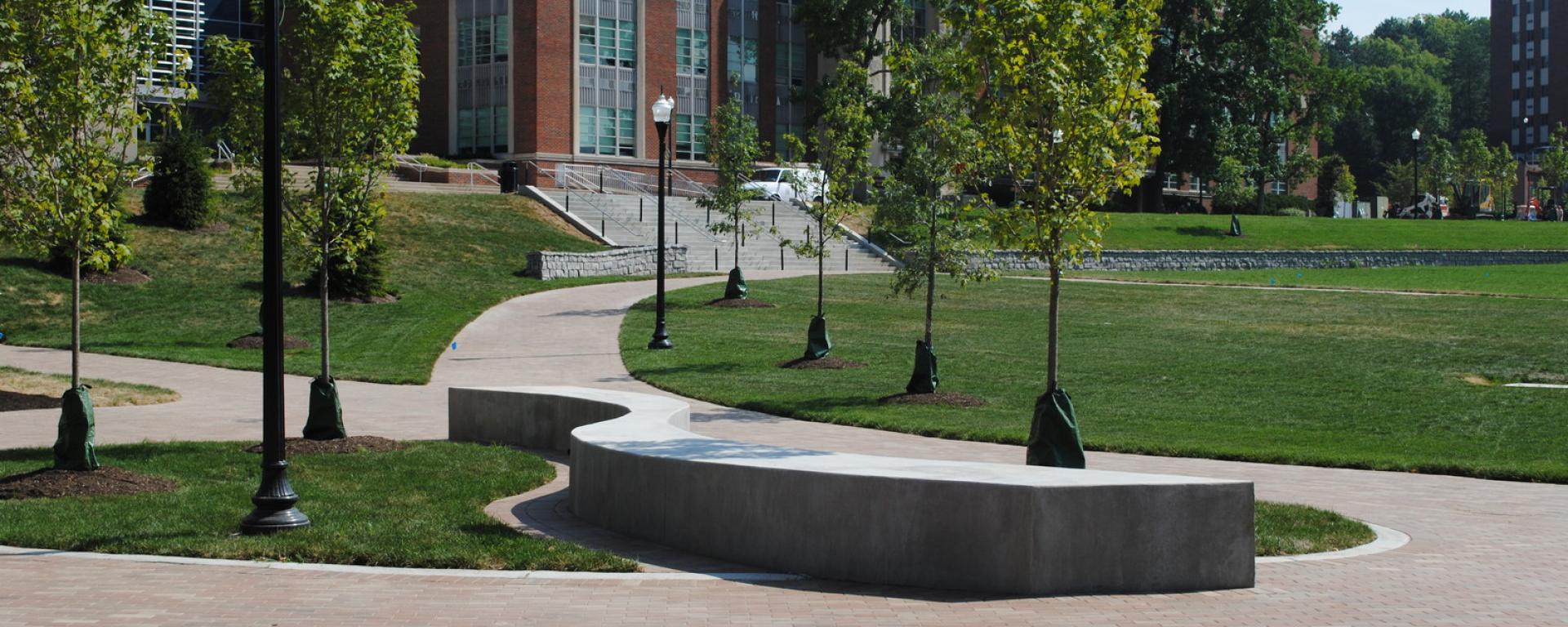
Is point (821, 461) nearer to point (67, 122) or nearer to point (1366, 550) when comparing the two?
point (1366, 550)

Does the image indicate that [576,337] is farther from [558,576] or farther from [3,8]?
[558,576]

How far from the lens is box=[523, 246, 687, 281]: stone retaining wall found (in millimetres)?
38750

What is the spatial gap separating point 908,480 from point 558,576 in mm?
2172

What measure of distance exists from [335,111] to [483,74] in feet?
141

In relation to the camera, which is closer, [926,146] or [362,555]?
[362,555]

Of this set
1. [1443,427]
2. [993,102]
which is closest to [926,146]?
[1443,427]

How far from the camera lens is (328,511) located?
36.2 feet

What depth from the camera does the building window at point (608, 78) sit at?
57031mm

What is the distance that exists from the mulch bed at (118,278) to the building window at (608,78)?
25.2 meters

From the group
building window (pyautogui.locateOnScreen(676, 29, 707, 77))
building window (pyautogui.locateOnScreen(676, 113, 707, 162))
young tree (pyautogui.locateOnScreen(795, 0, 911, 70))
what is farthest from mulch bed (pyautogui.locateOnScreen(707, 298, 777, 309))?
building window (pyautogui.locateOnScreen(676, 29, 707, 77))

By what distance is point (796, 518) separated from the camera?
9.03 meters

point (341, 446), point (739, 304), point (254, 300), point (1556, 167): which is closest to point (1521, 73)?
point (1556, 167)

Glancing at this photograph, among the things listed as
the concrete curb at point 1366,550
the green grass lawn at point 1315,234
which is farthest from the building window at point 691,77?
the concrete curb at point 1366,550

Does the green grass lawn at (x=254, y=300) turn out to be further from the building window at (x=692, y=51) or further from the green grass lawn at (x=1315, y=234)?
the green grass lawn at (x=1315, y=234)
